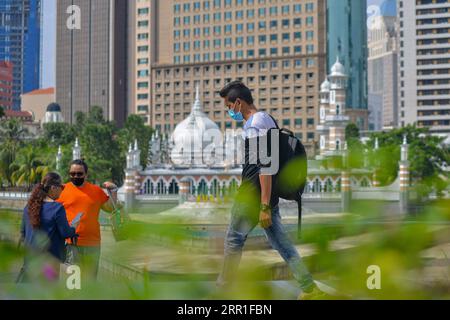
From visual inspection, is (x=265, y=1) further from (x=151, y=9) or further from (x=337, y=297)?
(x=337, y=297)

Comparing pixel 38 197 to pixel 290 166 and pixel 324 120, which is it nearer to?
pixel 290 166

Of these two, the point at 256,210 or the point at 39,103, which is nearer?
the point at 256,210

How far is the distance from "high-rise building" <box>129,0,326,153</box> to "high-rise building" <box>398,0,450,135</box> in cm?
1560

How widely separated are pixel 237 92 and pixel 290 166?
107 centimetres

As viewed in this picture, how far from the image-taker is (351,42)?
12369 cm

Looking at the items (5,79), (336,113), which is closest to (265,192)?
(5,79)

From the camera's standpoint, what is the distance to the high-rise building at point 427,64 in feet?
328

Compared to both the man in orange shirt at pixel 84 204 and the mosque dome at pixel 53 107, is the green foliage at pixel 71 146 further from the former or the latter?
the man in orange shirt at pixel 84 204

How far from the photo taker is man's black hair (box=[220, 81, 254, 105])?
5.57 meters

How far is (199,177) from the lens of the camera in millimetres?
54188

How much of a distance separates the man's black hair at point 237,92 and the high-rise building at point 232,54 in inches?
3322

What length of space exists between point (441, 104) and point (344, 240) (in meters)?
102

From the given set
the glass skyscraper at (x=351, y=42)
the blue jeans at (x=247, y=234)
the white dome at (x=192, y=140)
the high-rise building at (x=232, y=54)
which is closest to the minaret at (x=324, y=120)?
the white dome at (x=192, y=140)

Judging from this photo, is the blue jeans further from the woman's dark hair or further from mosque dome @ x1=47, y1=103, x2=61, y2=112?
mosque dome @ x1=47, y1=103, x2=61, y2=112
